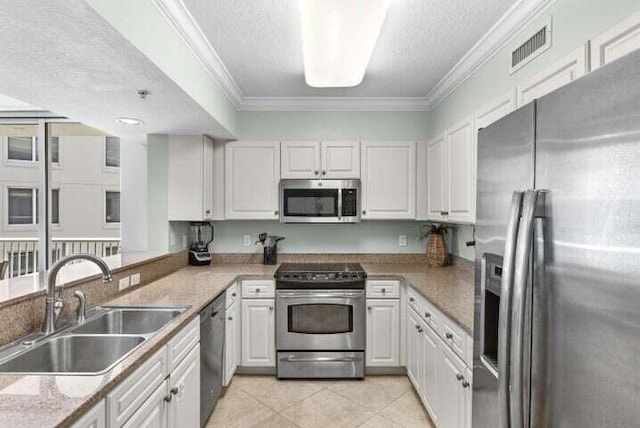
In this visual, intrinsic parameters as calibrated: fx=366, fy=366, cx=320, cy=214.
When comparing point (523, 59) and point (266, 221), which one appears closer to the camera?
point (523, 59)

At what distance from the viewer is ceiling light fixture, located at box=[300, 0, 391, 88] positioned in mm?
1684

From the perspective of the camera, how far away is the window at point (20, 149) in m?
4.88

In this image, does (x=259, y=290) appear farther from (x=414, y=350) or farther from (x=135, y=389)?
(x=135, y=389)

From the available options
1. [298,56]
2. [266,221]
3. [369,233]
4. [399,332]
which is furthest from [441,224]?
[298,56]

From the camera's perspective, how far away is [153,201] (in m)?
3.29

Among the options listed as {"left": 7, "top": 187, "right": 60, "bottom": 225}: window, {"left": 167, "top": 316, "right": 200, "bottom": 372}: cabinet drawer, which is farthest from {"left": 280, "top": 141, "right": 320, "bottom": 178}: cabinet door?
{"left": 7, "top": 187, "right": 60, "bottom": 225}: window

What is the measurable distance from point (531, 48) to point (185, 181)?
8.98ft

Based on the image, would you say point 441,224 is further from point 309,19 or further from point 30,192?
point 30,192

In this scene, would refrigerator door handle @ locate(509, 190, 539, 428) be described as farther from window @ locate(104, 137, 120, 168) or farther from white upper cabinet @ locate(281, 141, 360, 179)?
window @ locate(104, 137, 120, 168)

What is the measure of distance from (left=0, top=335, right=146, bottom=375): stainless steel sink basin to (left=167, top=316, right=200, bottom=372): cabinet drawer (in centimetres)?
15

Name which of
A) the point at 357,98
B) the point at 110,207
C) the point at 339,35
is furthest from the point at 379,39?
the point at 110,207

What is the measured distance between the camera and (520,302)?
2.87 ft

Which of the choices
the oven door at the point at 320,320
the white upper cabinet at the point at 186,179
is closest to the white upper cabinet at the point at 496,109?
the oven door at the point at 320,320

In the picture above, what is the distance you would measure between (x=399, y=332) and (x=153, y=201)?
2453mm
